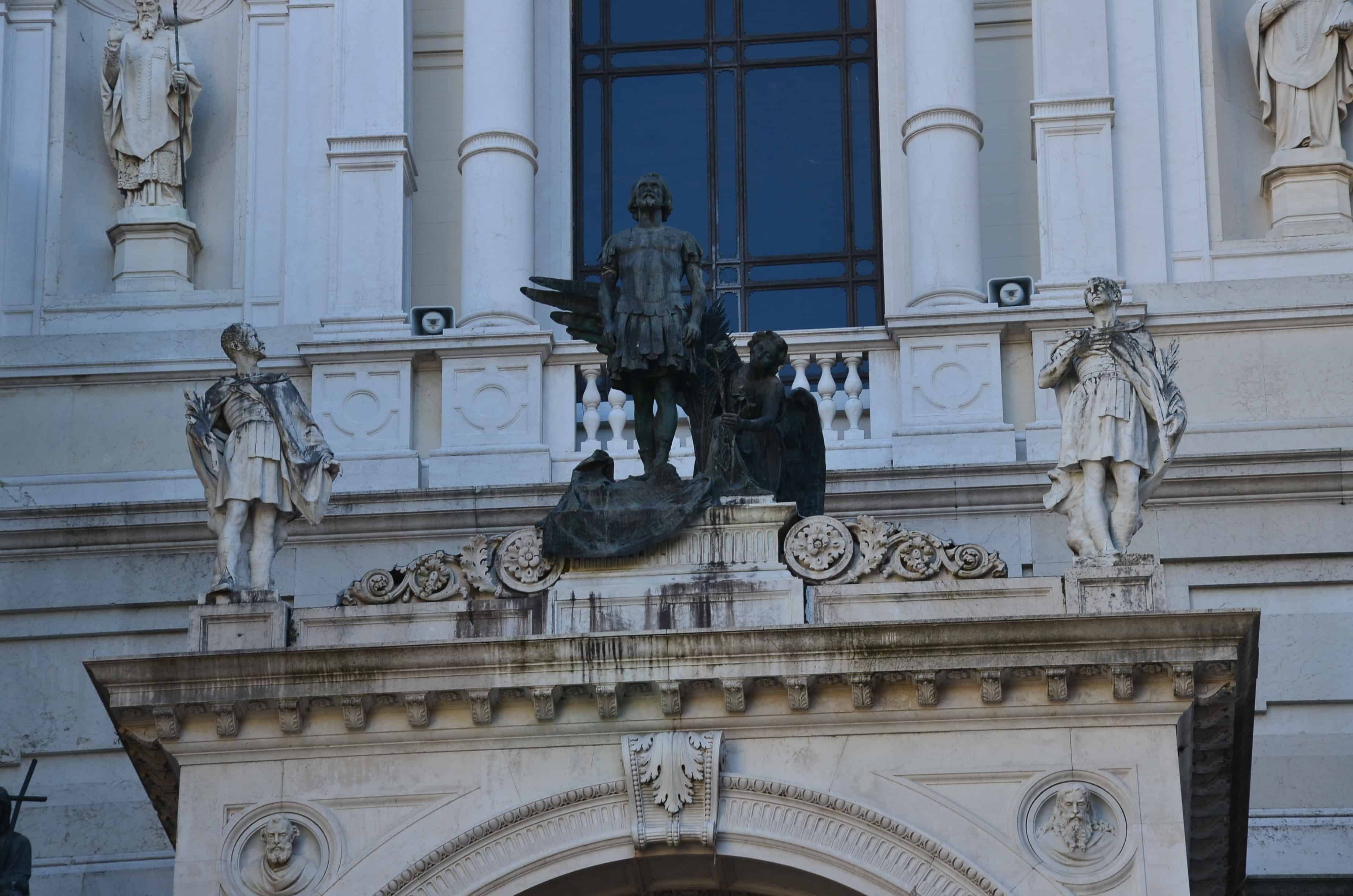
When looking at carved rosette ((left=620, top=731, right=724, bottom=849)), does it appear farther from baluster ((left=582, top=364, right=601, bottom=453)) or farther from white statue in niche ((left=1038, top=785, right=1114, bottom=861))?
baluster ((left=582, top=364, right=601, bottom=453))

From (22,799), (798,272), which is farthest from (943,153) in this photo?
(22,799)

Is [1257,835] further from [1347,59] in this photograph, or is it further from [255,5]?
[255,5]

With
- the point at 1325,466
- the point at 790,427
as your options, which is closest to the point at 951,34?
the point at 1325,466

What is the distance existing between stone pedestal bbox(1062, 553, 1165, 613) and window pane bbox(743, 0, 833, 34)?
1052 cm

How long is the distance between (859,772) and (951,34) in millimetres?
9817

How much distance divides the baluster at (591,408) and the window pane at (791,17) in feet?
14.5

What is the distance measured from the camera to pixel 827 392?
27.5 meters

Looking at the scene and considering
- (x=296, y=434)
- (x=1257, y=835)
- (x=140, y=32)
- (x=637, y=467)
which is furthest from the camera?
(x=140, y=32)

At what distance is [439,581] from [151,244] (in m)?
8.60

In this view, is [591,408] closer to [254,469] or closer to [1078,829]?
[254,469]

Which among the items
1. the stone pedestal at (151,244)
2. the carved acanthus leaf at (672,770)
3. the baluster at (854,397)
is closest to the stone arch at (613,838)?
the carved acanthus leaf at (672,770)

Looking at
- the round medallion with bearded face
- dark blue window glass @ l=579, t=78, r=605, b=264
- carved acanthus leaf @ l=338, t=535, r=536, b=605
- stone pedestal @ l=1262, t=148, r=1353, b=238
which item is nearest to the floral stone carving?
carved acanthus leaf @ l=338, t=535, r=536, b=605

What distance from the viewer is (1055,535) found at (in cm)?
2645

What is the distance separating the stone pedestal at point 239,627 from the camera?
21266 millimetres
